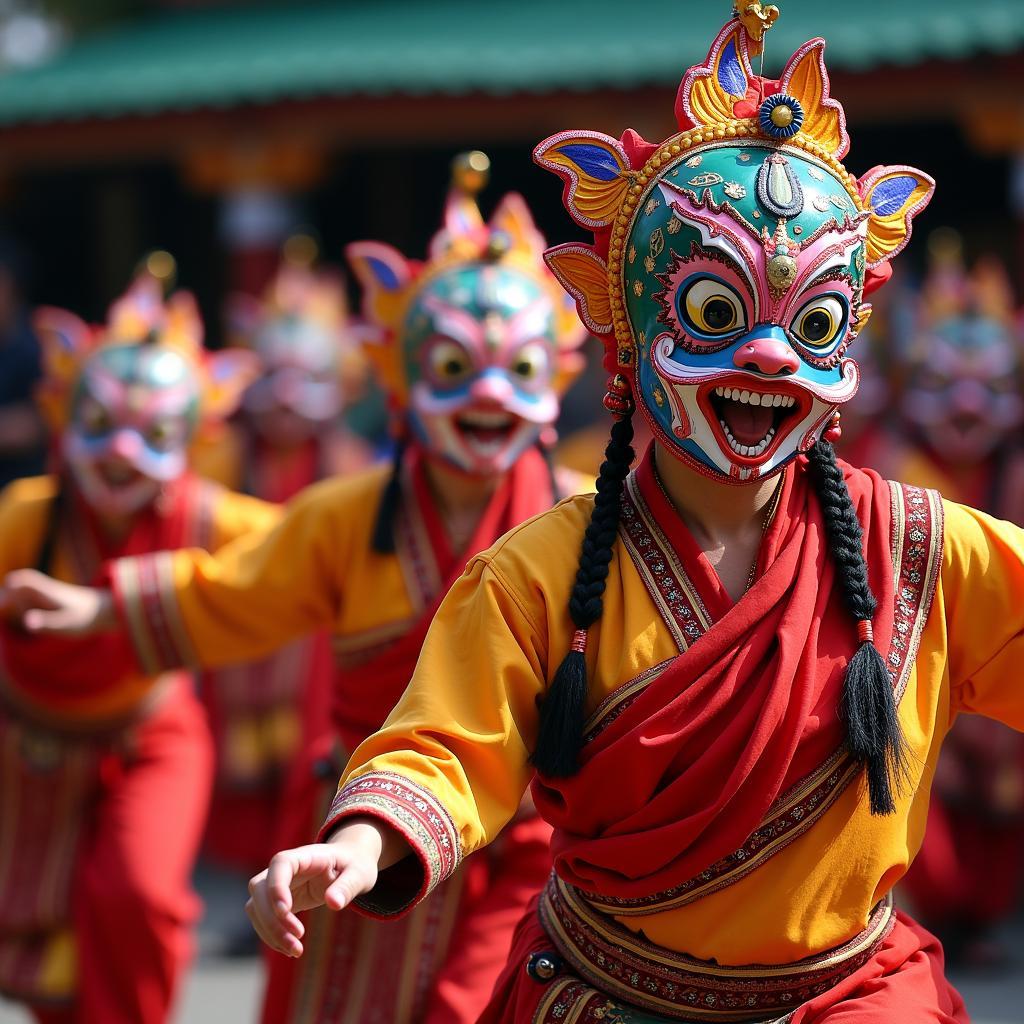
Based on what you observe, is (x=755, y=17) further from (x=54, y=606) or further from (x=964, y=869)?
(x=964, y=869)

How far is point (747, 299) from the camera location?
2623 mm

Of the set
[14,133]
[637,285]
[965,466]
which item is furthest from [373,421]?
[637,285]

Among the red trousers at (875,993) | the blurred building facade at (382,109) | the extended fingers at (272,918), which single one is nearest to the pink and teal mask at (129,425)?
the red trousers at (875,993)

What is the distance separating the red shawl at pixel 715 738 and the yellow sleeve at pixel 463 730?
0.37ft

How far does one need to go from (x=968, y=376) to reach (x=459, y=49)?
14.1 feet

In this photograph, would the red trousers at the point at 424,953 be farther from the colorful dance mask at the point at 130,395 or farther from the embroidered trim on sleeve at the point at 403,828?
the colorful dance mask at the point at 130,395

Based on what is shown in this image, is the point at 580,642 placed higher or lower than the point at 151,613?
higher

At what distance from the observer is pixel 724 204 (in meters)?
2.62

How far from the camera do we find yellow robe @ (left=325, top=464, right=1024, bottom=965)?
2.55 meters

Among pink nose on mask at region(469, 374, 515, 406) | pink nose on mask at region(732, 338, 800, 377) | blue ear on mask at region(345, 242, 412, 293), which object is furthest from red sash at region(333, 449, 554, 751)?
pink nose on mask at region(732, 338, 800, 377)

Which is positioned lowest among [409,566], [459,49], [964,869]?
[964,869]

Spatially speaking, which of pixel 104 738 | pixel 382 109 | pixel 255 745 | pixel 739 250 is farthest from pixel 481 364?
pixel 382 109

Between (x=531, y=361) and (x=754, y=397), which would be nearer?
(x=754, y=397)

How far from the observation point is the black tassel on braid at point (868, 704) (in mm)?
2572
